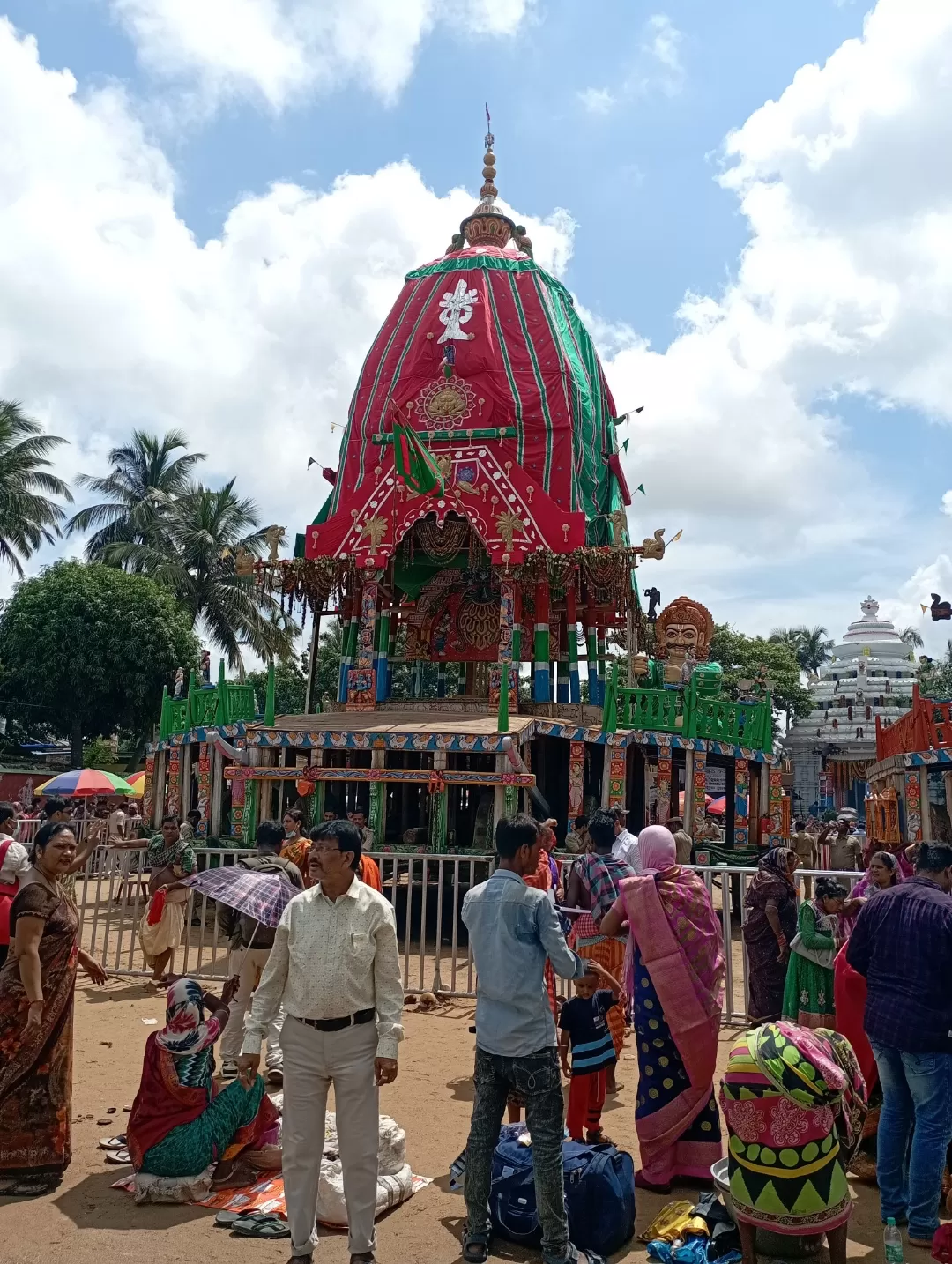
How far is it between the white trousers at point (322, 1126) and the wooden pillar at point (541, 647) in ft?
43.7

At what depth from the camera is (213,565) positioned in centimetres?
3225

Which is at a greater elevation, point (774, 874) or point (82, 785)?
point (82, 785)

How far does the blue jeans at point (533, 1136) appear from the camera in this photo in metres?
3.67

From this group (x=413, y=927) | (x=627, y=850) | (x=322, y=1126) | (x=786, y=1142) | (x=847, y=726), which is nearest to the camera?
(x=786, y=1142)

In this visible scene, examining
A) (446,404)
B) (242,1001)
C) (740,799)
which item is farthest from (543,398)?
(242,1001)

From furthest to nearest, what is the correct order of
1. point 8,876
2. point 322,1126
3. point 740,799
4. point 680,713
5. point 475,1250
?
point 740,799
point 680,713
point 8,876
point 475,1250
point 322,1126

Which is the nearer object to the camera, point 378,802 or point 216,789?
point 378,802

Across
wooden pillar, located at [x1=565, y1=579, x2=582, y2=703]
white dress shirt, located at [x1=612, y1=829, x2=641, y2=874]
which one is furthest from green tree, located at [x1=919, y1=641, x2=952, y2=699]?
white dress shirt, located at [x1=612, y1=829, x2=641, y2=874]

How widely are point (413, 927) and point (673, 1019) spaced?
9.02 metres

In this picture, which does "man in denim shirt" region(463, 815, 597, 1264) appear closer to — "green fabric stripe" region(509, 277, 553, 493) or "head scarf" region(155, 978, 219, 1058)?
"head scarf" region(155, 978, 219, 1058)

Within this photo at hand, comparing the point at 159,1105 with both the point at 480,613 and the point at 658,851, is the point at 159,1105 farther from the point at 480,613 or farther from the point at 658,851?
the point at 480,613

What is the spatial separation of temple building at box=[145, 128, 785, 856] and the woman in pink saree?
28.7 ft

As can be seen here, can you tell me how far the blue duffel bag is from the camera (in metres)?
3.90

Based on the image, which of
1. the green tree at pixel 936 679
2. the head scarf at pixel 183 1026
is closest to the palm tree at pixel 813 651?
the green tree at pixel 936 679
